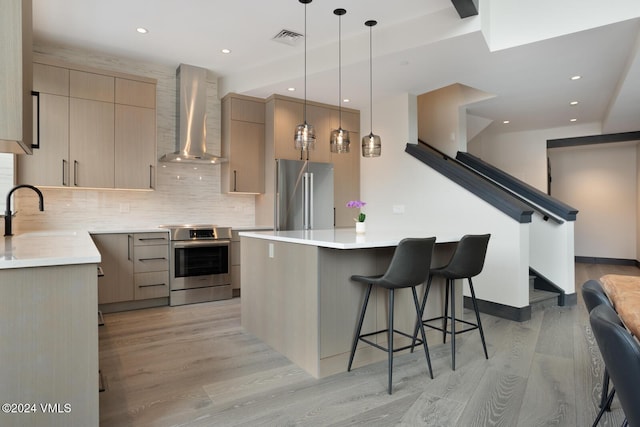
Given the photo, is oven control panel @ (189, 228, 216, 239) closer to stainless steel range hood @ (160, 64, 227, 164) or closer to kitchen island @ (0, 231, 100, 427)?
stainless steel range hood @ (160, 64, 227, 164)

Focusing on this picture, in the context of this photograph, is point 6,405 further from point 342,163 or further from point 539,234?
point 539,234

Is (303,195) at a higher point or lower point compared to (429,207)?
higher

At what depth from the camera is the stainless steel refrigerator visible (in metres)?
5.25

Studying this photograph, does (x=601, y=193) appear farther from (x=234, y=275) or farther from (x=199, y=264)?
(x=199, y=264)

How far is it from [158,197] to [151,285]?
117cm

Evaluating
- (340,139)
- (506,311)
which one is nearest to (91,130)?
(340,139)

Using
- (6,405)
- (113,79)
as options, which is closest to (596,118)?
(113,79)

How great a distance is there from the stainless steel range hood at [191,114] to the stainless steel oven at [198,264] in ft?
3.08

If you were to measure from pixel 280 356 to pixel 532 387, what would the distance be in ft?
5.64

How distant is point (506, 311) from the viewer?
403 cm

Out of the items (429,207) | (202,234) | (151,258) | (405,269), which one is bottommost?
(151,258)

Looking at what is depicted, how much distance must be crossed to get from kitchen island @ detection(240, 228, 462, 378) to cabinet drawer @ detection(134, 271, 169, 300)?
1.73m

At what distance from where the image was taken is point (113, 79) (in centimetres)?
450

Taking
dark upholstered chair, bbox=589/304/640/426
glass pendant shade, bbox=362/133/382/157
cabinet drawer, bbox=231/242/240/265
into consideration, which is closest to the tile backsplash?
cabinet drawer, bbox=231/242/240/265
